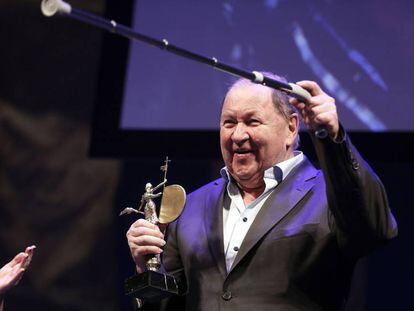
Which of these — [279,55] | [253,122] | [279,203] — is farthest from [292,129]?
[279,55]

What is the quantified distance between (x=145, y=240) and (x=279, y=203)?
0.45 m

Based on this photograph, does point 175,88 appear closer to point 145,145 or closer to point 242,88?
point 145,145

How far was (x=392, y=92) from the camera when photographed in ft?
12.3

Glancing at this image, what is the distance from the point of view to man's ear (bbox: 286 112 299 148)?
2.74 m

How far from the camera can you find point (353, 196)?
212 cm

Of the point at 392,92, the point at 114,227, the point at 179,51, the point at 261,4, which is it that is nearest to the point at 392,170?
the point at 392,92

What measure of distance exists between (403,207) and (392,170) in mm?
177

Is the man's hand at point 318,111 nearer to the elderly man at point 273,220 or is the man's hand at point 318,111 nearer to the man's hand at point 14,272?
the elderly man at point 273,220

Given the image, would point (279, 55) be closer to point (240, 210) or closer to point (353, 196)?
point (240, 210)

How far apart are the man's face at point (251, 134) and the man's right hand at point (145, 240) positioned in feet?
1.26

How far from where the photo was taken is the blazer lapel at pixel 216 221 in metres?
2.48

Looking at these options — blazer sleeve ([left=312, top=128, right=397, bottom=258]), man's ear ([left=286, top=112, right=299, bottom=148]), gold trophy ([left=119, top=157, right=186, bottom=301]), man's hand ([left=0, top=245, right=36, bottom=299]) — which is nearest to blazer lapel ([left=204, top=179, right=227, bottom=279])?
gold trophy ([left=119, top=157, right=186, bottom=301])

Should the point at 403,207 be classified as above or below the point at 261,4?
below

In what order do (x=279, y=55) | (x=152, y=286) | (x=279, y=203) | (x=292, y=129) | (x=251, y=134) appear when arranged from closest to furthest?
(x=152, y=286) < (x=279, y=203) < (x=251, y=134) < (x=292, y=129) < (x=279, y=55)
